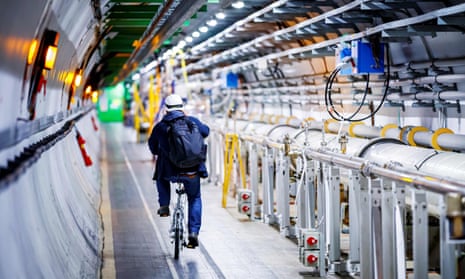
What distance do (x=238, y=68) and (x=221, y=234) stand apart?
7.53 m

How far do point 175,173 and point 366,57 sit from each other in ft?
8.11

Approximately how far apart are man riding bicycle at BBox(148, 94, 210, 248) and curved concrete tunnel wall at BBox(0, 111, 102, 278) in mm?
937

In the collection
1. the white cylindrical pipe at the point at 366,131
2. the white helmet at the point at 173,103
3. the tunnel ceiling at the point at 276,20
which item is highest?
the tunnel ceiling at the point at 276,20

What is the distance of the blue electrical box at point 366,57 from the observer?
9.02 metres

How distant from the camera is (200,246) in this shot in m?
9.22

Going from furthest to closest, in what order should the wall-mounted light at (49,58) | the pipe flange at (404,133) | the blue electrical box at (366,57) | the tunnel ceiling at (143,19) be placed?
the tunnel ceiling at (143,19)
the pipe flange at (404,133)
the blue electrical box at (366,57)
the wall-mounted light at (49,58)

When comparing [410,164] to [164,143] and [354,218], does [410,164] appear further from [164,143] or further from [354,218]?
Answer: [164,143]

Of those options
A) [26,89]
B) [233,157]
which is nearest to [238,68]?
[233,157]

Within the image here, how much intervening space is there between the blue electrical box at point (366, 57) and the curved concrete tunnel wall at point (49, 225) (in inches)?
132

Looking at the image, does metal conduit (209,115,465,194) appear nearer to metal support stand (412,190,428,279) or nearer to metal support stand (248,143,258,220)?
metal support stand (412,190,428,279)

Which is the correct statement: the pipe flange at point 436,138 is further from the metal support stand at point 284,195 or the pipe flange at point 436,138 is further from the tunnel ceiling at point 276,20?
the metal support stand at point 284,195

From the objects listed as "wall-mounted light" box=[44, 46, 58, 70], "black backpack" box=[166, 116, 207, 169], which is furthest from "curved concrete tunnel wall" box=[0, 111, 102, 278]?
"black backpack" box=[166, 116, 207, 169]

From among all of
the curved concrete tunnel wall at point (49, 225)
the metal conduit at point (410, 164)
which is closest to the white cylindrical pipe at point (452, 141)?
the metal conduit at point (410, 164)

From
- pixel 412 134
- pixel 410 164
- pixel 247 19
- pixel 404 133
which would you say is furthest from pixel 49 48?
pixel 247 19
